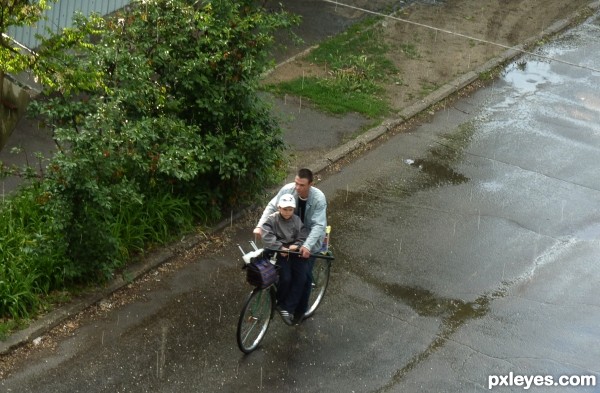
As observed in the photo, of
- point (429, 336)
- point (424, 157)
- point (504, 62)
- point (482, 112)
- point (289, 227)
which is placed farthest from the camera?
point (504, 62)

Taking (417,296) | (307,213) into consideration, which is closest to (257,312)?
(307,213)

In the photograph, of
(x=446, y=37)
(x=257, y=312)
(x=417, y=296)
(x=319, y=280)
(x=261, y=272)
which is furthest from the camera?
(x=446, y=37)

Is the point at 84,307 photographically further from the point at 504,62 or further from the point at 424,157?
the point at 504,62

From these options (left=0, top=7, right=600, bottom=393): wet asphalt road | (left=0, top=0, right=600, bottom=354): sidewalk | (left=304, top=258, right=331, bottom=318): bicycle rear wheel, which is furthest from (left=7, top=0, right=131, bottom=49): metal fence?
(left=304, top=258, right=331, bottom=318): bicycle rear wheel

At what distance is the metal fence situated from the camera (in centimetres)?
1445

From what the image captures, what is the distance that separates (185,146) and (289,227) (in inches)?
84.0

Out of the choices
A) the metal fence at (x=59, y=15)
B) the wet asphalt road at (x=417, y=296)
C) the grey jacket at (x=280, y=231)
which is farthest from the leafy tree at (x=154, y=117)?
the metal fence at (x=59, y=15)

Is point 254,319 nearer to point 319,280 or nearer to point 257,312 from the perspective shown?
point 257,312

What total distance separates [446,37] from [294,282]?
A: 10.8 m

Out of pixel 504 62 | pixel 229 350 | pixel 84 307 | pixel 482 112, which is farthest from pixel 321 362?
pixel 504 62

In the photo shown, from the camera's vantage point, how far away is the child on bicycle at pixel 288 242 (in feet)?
30.8

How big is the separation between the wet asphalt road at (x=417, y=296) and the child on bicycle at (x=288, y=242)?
63cm

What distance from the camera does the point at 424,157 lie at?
14.6 metres

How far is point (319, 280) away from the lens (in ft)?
34.7
